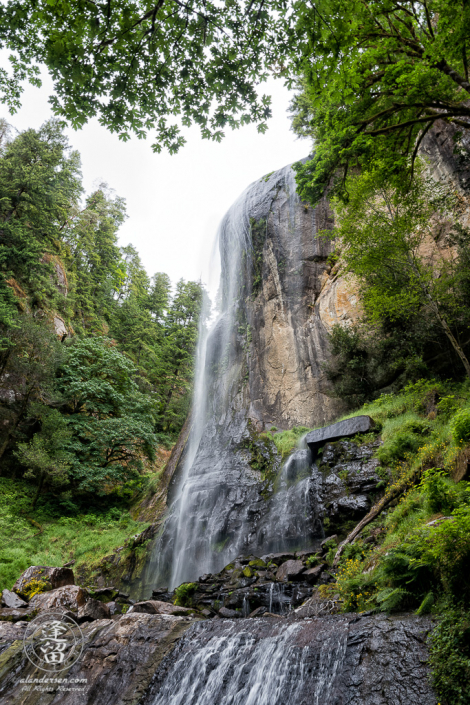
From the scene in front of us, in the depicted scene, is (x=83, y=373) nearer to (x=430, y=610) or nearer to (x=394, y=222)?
(x=394, y=222)

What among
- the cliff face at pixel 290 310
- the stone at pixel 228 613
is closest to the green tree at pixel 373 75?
the cliff face at pixel 290 310

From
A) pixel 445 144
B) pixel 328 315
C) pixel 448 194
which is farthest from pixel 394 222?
pixel 328 315

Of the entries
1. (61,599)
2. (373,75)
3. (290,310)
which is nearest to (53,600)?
(61,599)

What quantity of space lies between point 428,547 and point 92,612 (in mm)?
6172

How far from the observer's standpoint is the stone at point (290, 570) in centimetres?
715

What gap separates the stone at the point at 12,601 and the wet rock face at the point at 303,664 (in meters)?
3.82

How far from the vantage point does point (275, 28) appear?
4.12 metres

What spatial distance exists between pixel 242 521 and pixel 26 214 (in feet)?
55.2

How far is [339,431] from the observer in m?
10.8

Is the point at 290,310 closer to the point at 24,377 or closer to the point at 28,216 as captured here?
the point at 24,377

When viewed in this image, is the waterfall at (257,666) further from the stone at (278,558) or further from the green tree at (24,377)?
the green tree at (24,377)

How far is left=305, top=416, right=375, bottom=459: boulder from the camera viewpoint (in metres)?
10.4

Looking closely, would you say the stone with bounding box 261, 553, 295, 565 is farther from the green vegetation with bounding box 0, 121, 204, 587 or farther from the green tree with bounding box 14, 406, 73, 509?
the green tree with bounding box 14, 406, 73, 509

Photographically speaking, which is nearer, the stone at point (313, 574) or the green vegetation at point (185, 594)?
the stone at point (313, 574)
